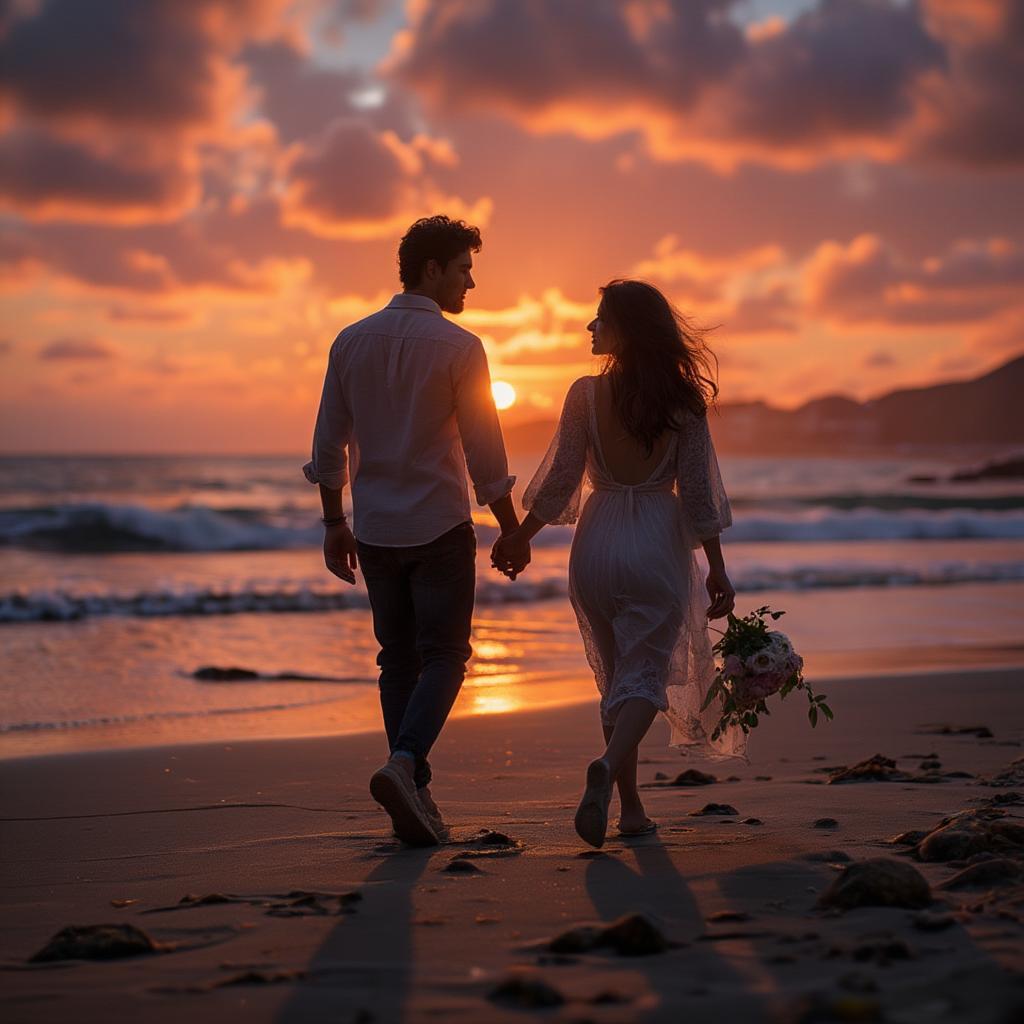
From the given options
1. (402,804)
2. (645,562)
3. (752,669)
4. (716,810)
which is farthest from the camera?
(716,810)

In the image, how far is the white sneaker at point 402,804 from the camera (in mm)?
4016

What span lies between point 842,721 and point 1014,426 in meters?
86.8

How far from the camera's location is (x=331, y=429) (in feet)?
14.7

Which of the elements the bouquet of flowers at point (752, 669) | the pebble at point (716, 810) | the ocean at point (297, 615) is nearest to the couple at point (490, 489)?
the bouquet of flowers at point (752, 669)

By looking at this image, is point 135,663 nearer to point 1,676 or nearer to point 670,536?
point 1,676

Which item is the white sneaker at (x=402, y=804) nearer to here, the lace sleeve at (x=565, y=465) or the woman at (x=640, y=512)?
the woman at (x=640, y=512)

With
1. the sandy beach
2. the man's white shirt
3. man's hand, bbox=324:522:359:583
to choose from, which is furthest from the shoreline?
the man's white shirt

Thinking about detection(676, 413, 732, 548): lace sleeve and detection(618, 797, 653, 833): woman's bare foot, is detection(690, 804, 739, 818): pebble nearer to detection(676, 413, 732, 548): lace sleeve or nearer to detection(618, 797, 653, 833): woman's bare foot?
detection(618, 797, 653, 833): woman's bare foot

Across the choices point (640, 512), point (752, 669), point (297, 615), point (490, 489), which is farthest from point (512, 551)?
point (297, 615)

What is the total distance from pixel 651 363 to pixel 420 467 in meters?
0.86

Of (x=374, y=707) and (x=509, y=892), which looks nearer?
(x=509, y=892)

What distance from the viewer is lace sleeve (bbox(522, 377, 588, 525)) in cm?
445

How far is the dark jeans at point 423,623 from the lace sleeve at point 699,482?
768 mm

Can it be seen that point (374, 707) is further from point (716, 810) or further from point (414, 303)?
point (414, 303)
